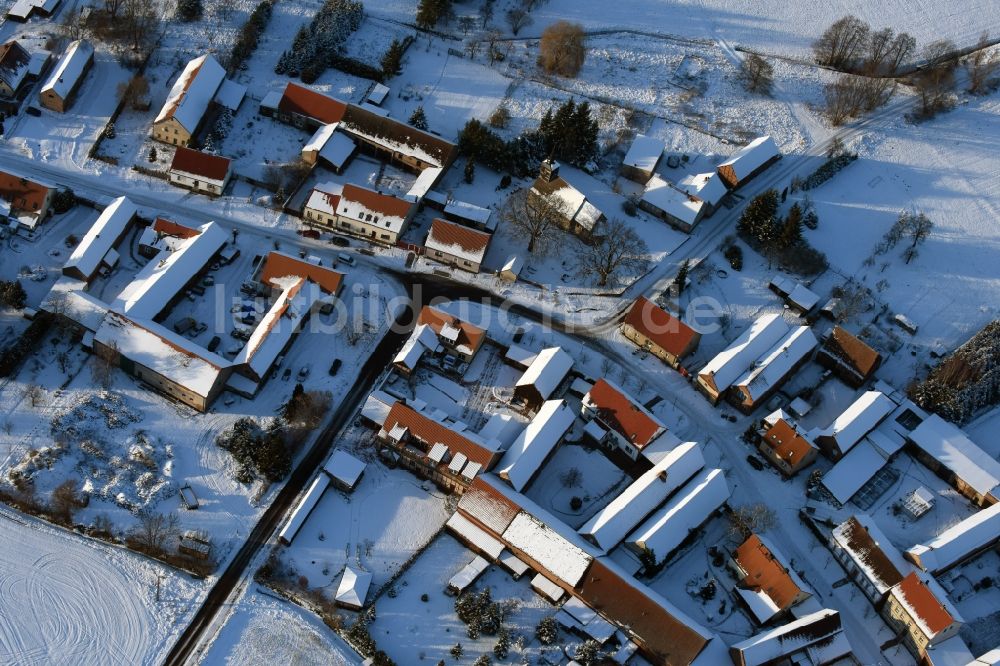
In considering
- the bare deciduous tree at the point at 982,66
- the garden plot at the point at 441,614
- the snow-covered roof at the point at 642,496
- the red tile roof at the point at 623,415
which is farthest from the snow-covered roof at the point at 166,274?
the bare deciduous tree at the point at 982,66

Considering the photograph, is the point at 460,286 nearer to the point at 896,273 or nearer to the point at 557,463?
the point at 557,463

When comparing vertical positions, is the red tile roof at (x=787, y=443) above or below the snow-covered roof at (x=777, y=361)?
below

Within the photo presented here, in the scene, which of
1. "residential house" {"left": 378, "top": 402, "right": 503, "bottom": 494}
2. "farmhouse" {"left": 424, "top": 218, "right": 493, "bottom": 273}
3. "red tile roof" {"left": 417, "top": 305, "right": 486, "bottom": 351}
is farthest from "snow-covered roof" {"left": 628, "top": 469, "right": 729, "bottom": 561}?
"farmhouse" {"left": 424, "top": 218, "right": 493, "bottom": 273}

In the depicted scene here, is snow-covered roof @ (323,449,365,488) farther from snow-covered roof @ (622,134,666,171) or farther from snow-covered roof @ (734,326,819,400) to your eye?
snow-covered roof @ (622,134,666,171)

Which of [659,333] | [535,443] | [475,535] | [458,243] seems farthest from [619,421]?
[458,243]

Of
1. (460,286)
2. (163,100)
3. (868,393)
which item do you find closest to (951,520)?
(868,393)

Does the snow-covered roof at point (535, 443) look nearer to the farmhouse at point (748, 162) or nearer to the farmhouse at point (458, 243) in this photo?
the farmhouse at point (458, 243)
